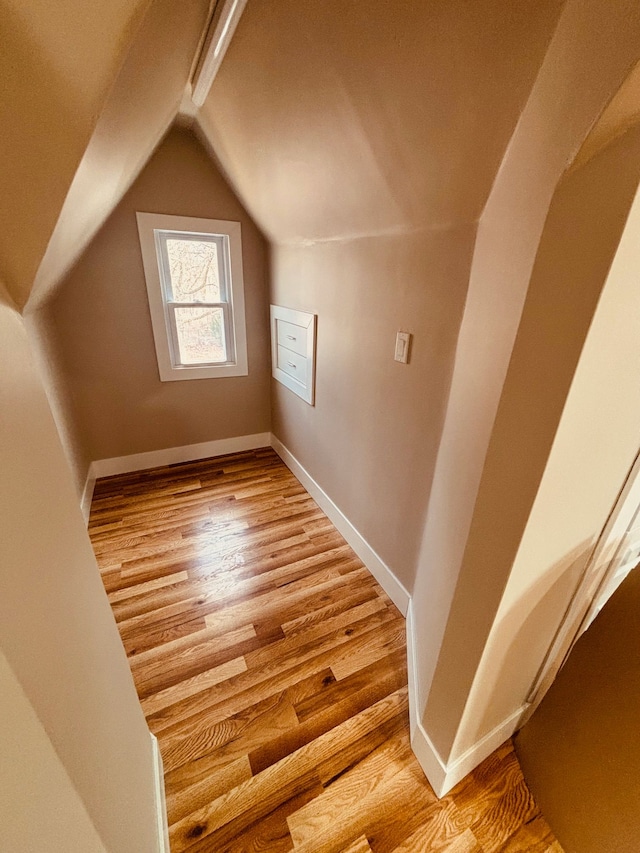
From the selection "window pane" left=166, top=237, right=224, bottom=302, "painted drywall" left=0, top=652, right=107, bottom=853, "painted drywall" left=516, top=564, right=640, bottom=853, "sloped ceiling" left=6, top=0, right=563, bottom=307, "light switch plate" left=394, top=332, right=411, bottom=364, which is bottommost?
"painted drywall" left=516, top=564, right=640, bottom=853

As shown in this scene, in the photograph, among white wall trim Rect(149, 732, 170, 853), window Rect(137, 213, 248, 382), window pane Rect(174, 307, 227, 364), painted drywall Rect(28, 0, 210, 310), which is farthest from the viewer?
window pane Rect(174, 307, 227, 364)

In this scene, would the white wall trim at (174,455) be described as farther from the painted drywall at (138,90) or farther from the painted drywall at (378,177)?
the painted drywall at (138,90)

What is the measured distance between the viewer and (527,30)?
2.06ft

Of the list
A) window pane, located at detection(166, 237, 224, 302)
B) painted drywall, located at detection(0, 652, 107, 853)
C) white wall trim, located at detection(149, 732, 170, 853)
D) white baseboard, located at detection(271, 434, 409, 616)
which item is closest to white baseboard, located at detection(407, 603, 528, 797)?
white baseboard, located at detection(271, 434, 409, 616)

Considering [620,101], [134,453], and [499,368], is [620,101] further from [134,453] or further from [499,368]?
[134,453]

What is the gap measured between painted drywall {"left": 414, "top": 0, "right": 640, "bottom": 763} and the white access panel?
→ 122 centimetres

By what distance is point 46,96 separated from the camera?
50 cm

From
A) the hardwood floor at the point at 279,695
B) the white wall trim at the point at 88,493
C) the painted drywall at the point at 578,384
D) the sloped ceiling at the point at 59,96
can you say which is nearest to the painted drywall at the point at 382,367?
the hardwood floor at the point at 279,695

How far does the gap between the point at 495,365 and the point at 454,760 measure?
1192 mm

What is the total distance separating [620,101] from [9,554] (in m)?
1.04

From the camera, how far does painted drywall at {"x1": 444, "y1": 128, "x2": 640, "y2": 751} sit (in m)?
0.50

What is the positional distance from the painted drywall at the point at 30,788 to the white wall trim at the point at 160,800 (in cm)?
70

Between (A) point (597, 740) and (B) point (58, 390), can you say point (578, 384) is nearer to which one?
(A) point (597, 740)

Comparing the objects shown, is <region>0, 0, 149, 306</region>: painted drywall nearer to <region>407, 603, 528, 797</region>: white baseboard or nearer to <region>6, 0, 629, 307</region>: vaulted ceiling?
<region>6, 0, 629, 307</region>: vaulted ceiling
